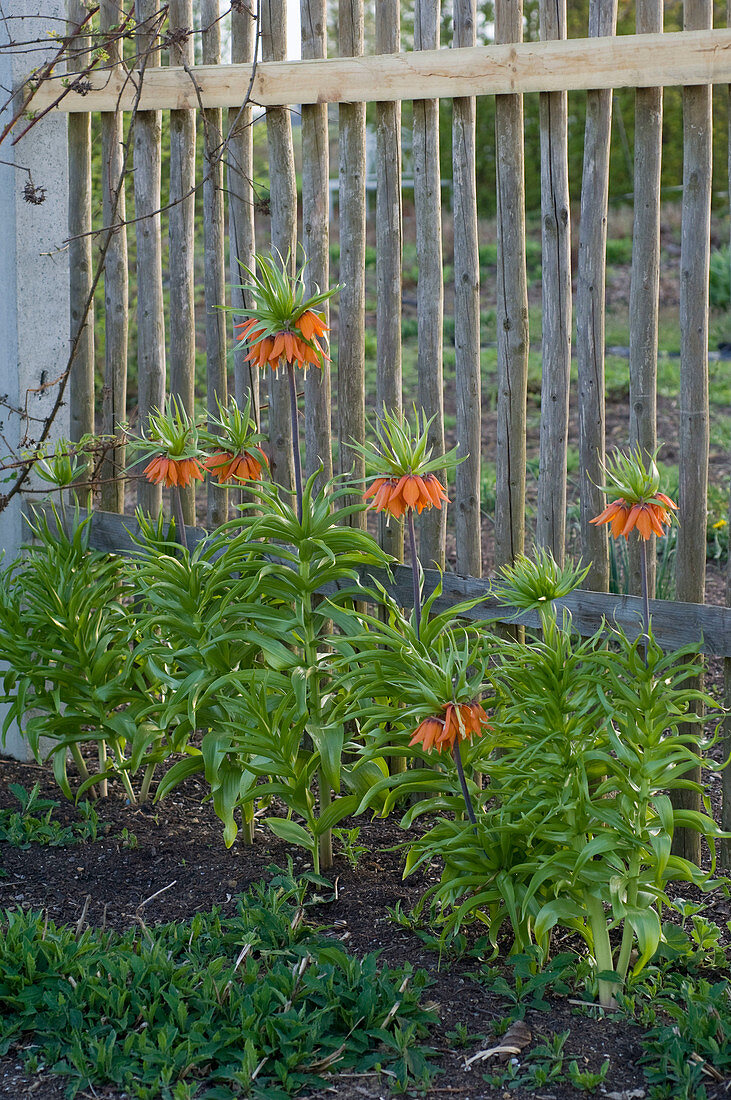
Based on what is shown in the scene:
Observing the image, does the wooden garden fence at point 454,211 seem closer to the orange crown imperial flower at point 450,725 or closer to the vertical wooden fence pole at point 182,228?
the vertical wooden fence pole at point 182,228

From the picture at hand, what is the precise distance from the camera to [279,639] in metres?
3.11

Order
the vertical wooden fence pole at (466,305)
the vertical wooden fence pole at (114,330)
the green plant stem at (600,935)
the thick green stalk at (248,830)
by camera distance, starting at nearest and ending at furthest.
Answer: the green plant stem at (600,935) → the vertical wooden fence pole at (466,305) → the thick green stalk at (248,830) → the vertical wooden fence pole at (114,330)

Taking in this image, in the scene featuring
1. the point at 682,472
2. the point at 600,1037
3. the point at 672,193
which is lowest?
the point at 600,1037

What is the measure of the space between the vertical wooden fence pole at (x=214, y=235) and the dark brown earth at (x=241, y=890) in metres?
1.17

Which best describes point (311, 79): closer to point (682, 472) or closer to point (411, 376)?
point (682, 472)

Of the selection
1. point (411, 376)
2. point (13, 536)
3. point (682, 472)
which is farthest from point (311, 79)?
point (411, 376)

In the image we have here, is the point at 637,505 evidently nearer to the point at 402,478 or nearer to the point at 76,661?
the point at 402,478

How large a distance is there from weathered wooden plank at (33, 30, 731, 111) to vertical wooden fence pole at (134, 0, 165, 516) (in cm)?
14

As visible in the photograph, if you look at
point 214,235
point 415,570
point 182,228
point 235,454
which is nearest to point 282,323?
point 235,454

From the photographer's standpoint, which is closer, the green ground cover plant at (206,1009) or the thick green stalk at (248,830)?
the green ground cover plant at (206,1009)

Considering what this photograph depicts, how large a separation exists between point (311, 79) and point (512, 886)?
2.50 meters

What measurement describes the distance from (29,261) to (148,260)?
0.50 meters

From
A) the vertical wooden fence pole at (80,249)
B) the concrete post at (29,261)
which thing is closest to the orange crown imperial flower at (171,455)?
the concrete post at (29,261)

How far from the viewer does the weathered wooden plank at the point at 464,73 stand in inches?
110
